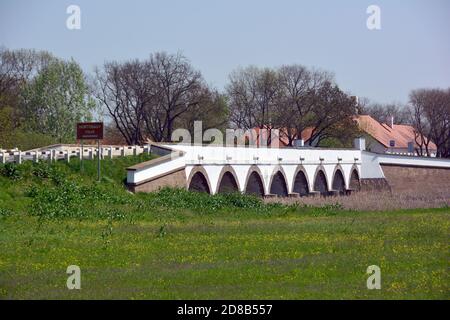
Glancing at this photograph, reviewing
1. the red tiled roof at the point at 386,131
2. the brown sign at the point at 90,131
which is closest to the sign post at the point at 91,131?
the brown sign at the point at 90,131

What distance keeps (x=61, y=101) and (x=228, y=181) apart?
18441mm

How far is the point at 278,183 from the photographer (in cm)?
5228

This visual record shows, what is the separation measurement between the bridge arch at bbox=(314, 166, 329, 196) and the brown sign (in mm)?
27287

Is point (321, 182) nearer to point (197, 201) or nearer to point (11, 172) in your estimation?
point (197, 201)

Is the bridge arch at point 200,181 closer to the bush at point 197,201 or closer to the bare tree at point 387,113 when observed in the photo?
the bush at point 197,201

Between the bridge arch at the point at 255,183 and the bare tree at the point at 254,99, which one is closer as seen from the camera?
the bridge arch at the point at 255,183

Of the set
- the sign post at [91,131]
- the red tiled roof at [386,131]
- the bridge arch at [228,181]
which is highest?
the red tiled roof at [386,131]

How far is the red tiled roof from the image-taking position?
90.4m

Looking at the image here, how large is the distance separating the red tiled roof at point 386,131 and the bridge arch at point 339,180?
71.5 feet

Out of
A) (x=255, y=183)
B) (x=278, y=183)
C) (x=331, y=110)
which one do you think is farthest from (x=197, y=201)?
(x=331, y=110)

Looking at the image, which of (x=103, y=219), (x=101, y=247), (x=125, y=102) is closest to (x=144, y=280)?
(x=101, y=247)

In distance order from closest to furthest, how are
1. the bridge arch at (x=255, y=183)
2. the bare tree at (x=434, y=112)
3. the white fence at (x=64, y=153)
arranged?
the white fence at (x=64, y=153)
the bridge arch at (x=255, y=183)
the bare tree at (x=434, y=112)

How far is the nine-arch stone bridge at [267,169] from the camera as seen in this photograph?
36.3 metres

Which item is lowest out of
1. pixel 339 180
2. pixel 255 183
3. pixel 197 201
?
pixel 197 201
